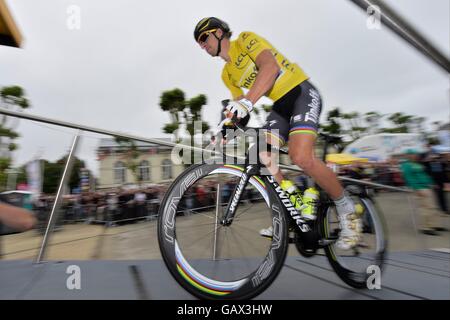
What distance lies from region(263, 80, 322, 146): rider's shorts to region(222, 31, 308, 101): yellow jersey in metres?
0.05

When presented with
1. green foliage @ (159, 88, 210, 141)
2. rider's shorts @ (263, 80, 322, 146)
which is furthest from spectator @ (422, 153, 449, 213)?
green foliage @ (159, 88, 210, 141)

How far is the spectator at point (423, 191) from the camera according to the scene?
650 cm

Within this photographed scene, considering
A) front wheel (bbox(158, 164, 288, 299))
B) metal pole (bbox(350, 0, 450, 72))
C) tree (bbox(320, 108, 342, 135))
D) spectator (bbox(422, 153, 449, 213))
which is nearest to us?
front wheel (bbox(158, 164, 288, 299))

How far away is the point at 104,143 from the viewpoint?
8.68 ft

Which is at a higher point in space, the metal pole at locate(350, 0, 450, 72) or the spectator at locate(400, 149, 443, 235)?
the metal pole at locate(350, 0, 450, 72)

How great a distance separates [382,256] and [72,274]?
2.09 m

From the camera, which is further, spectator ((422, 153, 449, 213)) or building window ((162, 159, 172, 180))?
spectator ((422, 153, 449, 213))

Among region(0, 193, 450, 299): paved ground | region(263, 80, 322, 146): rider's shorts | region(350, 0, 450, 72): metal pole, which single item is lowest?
region(0, 193, 450, 299): paved ground

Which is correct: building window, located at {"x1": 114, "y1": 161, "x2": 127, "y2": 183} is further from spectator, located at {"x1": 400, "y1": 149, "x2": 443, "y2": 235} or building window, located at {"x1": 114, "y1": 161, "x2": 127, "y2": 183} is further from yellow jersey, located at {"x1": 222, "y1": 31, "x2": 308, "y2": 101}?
spectator, located at {"x1": 400, "y1": 149, "x2": 443, "y2": 235}

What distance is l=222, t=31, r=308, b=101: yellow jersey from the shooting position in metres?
2.08

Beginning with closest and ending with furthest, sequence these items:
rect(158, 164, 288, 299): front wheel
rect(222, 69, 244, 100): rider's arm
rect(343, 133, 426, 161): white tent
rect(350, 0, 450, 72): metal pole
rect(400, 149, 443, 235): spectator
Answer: rect(158, 164, 288, 299): front wheel
rect(222, 69, 244, 100): rider's arm
rect(350, 0, 450, 72): metal pole
rect(400, 149, 443, 235): spectator
rect(343, 133, 426, 161): white tent
